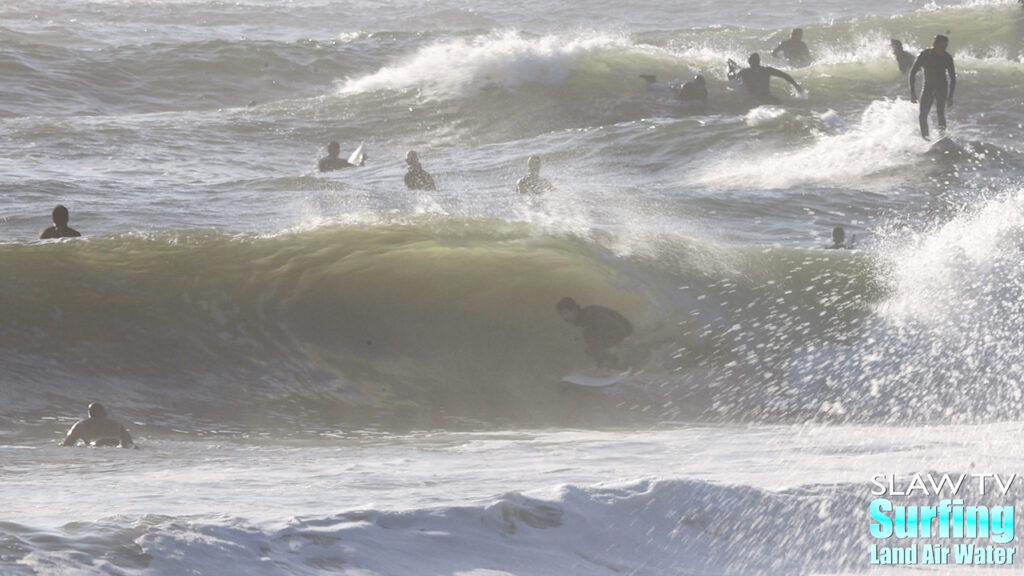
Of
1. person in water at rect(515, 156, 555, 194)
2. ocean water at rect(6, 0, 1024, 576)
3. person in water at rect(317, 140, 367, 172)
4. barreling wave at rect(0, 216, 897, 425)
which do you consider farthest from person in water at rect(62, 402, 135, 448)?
person in water at rect(317, 140, 367, 172)

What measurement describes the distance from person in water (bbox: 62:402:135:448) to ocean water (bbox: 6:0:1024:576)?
0.74 feet

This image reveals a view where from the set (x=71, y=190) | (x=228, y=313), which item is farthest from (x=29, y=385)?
(x=71, y=190)

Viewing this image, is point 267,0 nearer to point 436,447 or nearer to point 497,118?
point 497,118

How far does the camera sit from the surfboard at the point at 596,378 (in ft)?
36.2

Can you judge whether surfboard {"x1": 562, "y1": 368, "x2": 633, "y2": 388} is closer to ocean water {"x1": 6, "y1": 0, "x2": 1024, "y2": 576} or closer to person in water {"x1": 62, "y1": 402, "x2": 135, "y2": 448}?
ocean water {"x1": 6, "y1": 0, "x2": 1024, "y2": 576}

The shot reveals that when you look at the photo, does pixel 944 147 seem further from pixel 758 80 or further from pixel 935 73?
pixel 758 80

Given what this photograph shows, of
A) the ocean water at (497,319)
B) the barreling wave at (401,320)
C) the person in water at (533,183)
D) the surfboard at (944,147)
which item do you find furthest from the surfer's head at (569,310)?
the surfboard at (944,147)

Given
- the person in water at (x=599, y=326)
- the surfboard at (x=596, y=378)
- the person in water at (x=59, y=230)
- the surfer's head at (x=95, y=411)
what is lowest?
the surfboard at (x=596, y=378)

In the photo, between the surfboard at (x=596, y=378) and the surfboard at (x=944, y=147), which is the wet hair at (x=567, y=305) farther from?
the surfboard at (x=944, y=147)

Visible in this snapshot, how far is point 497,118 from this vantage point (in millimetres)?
23359

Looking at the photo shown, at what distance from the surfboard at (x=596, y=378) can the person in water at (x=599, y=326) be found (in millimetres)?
102

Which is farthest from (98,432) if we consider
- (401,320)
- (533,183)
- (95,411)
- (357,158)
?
(357,158)

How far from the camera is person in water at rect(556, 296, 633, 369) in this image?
11367 mm

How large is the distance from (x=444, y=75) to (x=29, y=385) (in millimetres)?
16122
